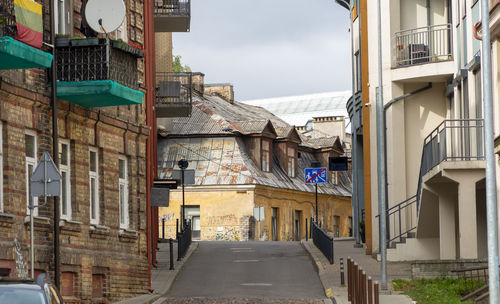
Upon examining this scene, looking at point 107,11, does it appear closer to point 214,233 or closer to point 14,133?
point 14,133

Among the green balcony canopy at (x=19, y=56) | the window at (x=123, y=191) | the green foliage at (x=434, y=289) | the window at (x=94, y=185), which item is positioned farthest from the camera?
the window at (x=123, y=191)

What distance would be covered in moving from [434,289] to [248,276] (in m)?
9.67

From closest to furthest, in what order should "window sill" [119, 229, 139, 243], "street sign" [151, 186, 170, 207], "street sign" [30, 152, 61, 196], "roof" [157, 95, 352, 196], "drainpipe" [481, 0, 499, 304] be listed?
1. "drainpipe" [481, 0, 499, 304]
2. "street sign" [30, 152, 61, 196]
3. "window sill" [119, 229, 139, 243]
4. "street sign" [151, 186, 170, 207]
5. "roof" [157, 95, 352, 196]

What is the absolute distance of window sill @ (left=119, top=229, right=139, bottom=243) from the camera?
2698 cm

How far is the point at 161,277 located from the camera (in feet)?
104

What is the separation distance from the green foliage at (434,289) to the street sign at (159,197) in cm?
748

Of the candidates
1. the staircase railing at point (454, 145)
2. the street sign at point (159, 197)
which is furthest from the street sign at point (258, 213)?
the street sign at point (159, 197)

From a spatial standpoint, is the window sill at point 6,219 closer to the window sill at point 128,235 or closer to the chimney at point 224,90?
the window sill at point 128,235

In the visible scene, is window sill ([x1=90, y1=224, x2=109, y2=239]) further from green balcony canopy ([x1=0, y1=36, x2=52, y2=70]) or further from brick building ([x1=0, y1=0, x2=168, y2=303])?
green balcony canopy ([x1=0, y1=36, x2=52, y2=70])

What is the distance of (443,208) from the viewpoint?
28688 millimetres

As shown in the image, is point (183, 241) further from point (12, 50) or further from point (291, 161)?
point (291, 161)

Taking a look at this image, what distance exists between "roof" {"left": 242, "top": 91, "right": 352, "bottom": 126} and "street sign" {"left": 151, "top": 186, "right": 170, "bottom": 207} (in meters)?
69.7

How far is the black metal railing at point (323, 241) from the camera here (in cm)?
3412

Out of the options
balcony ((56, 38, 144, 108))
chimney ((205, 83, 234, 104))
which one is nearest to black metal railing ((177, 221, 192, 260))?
balcony ((56, 38, 144, 108))
